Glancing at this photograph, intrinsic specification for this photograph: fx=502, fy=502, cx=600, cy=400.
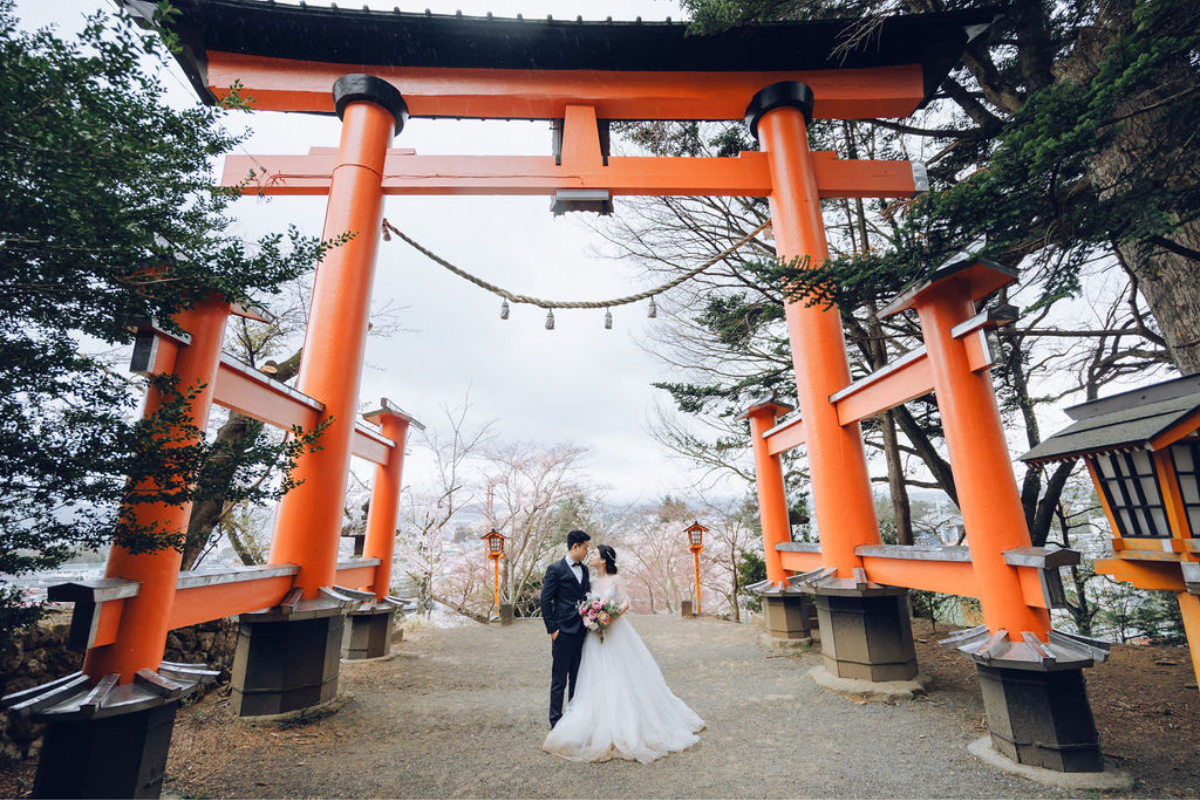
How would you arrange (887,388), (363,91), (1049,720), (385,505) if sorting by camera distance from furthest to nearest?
1. (385,505)
2. (363,91)
3. (887,388)
4. (1049,720)

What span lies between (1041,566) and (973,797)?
1.29 meters

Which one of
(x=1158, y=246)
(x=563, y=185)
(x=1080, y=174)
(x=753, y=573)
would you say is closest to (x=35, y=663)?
(x=563, y=185)

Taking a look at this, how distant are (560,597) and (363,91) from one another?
17.7ft

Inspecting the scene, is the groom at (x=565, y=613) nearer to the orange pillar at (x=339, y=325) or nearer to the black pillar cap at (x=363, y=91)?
the orange pillar at (x=339, y=325)

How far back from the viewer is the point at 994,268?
10.3 ft

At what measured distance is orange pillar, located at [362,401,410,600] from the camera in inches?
251

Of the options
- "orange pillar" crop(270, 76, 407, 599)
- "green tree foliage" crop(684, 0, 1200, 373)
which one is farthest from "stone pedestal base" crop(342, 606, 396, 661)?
"green tree foliage" crop(684, 0, 1200, 373)

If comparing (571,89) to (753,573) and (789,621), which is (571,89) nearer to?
(789,621)

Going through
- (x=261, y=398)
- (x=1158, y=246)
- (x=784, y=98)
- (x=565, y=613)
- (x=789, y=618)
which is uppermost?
(x=784, y=98)

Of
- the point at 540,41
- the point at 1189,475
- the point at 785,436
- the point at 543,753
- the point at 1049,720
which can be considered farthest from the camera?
the point at 785,436

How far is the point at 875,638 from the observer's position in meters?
4.39

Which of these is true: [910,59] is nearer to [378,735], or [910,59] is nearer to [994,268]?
[994,268]

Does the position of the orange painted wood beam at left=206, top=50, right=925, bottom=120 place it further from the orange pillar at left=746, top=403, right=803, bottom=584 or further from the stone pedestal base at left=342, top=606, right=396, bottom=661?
the stone pedestal base at left=342, top=606, right=396, bottom=661

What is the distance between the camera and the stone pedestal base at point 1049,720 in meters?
2.76
